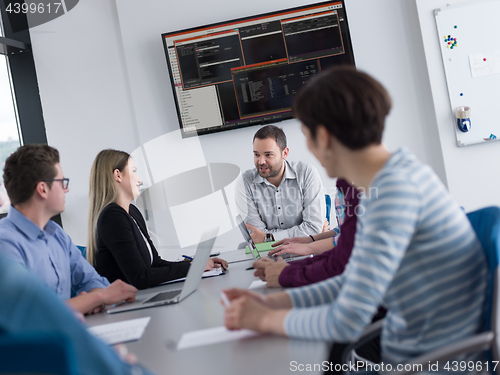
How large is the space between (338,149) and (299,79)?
272 centimetres

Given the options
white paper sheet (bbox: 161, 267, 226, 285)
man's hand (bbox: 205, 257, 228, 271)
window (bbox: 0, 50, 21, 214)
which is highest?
window (bbox: 0, 50, 21, 214)

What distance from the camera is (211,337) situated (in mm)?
1095

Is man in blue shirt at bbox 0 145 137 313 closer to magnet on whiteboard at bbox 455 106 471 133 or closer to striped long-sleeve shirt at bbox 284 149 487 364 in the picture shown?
striped long-sleeve shirt at bbox 284 149 487 364

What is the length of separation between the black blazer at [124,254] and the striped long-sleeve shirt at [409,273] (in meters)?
1.15

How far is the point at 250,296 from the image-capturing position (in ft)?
3.69

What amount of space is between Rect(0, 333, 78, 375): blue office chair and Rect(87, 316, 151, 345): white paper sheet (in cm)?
64

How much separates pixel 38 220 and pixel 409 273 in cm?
135

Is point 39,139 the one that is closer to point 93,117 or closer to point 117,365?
point 93,117

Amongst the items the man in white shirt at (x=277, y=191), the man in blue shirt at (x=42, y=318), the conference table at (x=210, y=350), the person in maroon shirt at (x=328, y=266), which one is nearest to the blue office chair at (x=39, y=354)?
the man in blue shirt at (x=42, y=318)

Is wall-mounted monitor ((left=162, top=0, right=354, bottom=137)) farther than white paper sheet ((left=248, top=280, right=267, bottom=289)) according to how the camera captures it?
Yes

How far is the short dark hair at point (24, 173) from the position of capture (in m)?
1.65

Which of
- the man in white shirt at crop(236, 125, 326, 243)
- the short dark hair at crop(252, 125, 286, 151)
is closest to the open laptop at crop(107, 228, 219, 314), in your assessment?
the man in white shirt at crop(236, 125, 326, 243)

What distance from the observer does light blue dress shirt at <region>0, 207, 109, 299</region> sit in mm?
1594

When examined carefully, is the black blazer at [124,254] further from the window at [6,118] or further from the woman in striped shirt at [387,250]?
the window at [6,118]
